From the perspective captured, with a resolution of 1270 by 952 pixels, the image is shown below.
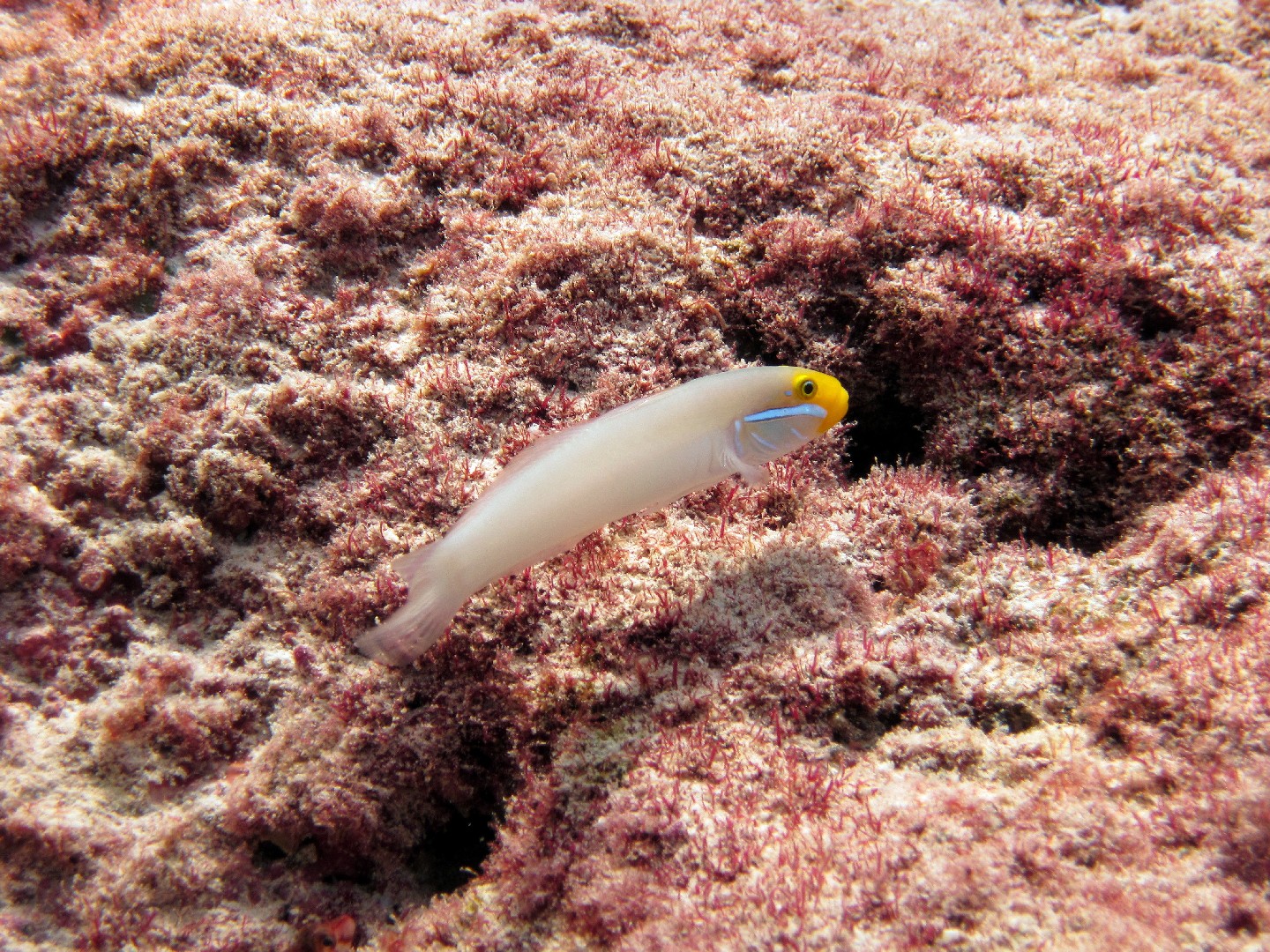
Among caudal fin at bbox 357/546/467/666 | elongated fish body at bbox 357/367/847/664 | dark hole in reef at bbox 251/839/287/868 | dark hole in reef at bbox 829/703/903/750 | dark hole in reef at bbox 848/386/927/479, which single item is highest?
elongated fish body at bbox 357/367/847/664

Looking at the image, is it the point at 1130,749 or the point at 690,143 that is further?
the point at 690,143

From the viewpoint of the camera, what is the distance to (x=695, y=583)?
2967 mm

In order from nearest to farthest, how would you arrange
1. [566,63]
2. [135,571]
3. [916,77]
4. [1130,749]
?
[1130,749] < [135,571] < [566,63] < [916,77]

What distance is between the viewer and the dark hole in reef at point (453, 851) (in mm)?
3184

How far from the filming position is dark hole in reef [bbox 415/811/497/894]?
10.4 ft

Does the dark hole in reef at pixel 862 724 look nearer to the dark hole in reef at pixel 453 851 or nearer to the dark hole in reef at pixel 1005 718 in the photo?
the dark hole in reef at pixel 1005 718

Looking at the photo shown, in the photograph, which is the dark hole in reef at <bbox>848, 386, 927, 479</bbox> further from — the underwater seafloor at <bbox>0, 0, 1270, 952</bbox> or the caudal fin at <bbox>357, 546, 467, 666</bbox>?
the caudal fin at <bbox>357, 546, 467, 666</bbox>

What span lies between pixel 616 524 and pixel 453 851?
1951mm

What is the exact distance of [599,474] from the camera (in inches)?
96.4

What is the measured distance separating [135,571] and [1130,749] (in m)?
4.49

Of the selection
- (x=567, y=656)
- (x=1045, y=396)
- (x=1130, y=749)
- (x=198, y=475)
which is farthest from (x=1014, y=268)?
(x=198, y=475)

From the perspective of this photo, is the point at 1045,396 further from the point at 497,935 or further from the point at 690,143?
the point at 497,935

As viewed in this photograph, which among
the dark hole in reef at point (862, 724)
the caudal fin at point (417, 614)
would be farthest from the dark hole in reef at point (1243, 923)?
the caudal fin at point (417, 614)

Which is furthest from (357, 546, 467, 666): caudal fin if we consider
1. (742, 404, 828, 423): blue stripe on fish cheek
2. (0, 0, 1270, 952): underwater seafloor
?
(742, 404, 828, 423): blue stripe on fish cheek
